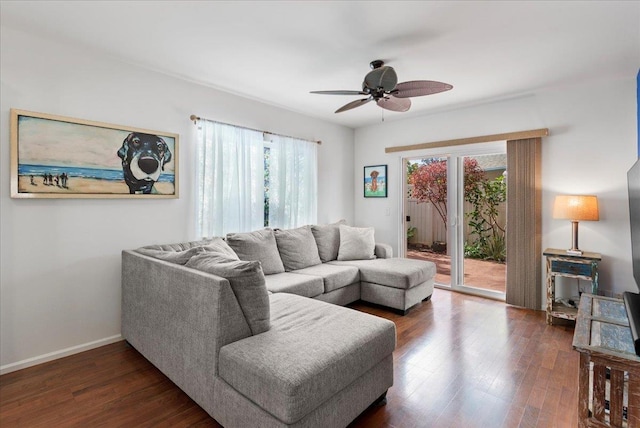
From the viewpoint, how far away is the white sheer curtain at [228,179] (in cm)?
337

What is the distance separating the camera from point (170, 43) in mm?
2521

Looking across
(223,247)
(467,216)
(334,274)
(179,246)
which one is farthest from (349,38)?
(467,216)

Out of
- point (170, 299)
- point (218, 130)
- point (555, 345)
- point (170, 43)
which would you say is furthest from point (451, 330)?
point (170, 43)

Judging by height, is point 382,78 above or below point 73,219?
above

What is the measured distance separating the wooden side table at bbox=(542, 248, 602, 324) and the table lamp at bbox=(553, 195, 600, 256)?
3.8 inches

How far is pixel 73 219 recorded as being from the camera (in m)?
2.58

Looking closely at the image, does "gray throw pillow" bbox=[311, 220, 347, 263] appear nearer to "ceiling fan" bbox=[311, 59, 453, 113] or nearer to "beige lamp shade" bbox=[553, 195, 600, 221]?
"ceiling fan" bbox=[311, 59, 453, 113]

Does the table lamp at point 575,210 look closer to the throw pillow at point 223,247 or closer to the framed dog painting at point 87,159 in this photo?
the throw pillow at point 223,247

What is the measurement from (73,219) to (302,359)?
2328mm

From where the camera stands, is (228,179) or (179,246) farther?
(228,179)

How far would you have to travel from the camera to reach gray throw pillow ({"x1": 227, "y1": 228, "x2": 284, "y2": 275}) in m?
A: 3.27

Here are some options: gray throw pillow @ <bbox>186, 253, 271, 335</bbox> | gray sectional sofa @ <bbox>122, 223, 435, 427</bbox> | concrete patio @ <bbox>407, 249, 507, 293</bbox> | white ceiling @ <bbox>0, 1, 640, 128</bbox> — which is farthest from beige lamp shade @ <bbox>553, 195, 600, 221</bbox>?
gray throw pillow @ <bbox>186, 253, 271, 335</bbox>

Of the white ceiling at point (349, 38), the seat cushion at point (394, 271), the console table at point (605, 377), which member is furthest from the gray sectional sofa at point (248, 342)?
the white ceiling at point (349, 38)

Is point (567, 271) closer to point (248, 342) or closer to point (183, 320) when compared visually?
point (248, 342)
